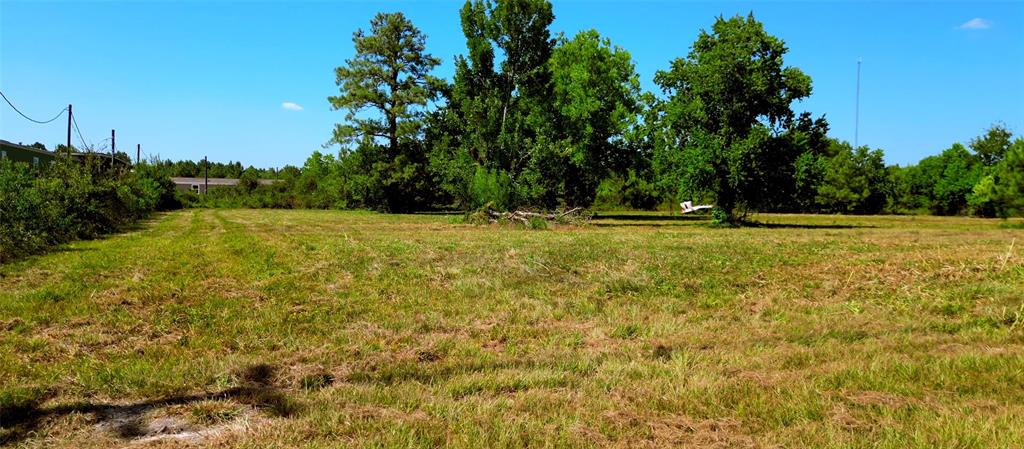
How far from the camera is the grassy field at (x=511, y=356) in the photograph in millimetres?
3537

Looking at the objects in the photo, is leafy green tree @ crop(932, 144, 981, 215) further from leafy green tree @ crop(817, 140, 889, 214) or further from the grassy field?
the grassy field

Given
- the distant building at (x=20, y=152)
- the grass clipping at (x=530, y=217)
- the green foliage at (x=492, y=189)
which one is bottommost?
the grass clipping at (x=530, y=217)

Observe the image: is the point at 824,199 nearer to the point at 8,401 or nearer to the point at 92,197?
the point at 92,197

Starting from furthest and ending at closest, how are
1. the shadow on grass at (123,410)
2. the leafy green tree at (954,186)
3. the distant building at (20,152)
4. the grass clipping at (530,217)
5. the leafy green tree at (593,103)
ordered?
1. the leafy green tree at (954,186)
2. the distant building at (20,152)
3. the leafy green tree at (593,103)
4. the grass clipping at (530,217)
5. the shadow on grass at (123,410)

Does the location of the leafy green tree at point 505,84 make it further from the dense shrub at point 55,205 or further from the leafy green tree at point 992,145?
the leafy green tree at point 992,145

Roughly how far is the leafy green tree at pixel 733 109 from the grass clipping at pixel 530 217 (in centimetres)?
713

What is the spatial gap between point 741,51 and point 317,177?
43633 millimetres

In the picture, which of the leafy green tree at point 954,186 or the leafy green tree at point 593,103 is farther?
the leafy green tree at point 954,186

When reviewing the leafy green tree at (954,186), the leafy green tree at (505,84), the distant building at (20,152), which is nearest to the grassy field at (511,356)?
the leafy green tree at (505,84)

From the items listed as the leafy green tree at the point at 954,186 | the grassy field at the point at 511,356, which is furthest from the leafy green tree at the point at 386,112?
the leafy green tree at the point at 954,186

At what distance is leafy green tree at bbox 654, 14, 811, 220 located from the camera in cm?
2881

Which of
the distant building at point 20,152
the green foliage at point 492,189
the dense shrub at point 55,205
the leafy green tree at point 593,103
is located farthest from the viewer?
the distant building at point 20,152

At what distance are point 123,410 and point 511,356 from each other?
9.78 feet

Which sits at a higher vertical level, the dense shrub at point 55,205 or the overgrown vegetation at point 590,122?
the overgrown vegetation at point 590,122
